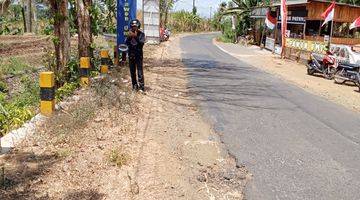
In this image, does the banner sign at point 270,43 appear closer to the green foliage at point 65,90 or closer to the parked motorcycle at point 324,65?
the parked motorcycle at point 324,65

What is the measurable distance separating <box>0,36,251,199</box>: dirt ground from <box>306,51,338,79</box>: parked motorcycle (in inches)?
425

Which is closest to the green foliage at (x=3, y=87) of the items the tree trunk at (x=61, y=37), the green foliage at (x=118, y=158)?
the tree trunk at (x=61, y=37)

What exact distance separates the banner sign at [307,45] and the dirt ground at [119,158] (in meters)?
15.2

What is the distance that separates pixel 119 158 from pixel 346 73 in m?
13.4

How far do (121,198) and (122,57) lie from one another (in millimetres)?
13284

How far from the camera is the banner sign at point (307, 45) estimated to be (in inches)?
912

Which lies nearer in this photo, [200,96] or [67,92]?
[67,92]

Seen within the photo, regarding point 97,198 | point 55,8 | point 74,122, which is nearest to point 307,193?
point 97,198

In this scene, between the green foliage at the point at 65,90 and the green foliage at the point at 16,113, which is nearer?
the green foliage at the point at 16,113

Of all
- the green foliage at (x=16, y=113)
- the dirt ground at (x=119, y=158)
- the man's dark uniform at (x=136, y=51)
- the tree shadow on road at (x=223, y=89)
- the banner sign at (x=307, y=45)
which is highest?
the man's dark uniform at (x=136, y=51)

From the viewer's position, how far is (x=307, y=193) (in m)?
5.46

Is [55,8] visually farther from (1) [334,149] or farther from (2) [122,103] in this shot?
(1) [334,149]

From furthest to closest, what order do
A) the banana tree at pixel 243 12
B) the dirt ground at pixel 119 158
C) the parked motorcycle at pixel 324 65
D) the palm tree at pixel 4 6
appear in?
1. the banana tree at pixel 243 12
2. the parked motorcycle at pixel 324 65
3. the palm tree at pixel 4 6
4. the dirt ground at pixel 119 158

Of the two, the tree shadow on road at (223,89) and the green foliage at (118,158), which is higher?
the green foliage at (118,158)
